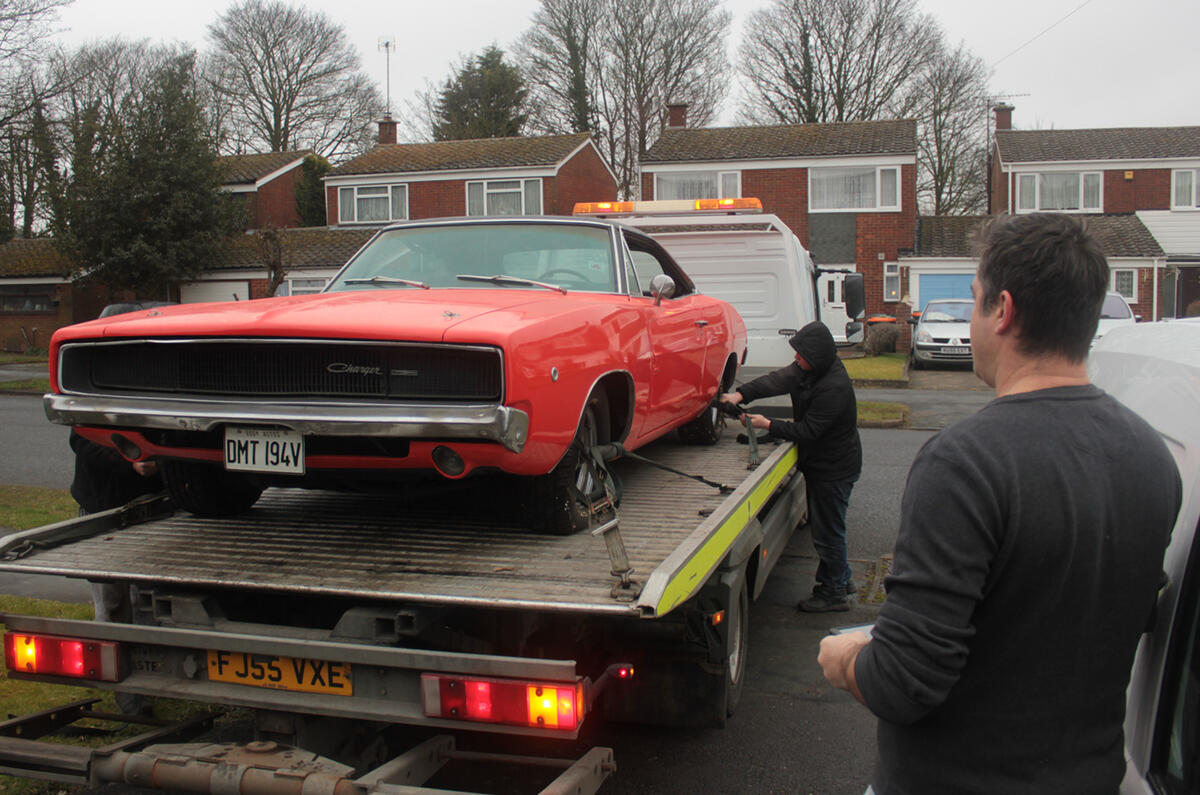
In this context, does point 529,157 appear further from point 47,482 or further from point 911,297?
point 47,482

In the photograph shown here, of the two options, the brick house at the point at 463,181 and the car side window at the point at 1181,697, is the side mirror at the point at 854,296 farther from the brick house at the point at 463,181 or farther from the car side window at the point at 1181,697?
the brick house at the point at 463,181

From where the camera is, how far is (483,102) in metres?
44.1

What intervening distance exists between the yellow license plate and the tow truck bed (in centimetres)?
22

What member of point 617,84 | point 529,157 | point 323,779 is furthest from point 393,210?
point 323,779

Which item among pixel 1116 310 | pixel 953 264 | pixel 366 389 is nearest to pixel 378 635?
pixel 366 389

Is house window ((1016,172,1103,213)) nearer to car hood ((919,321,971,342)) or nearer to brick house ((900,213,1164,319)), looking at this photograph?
brick house ((900,213,1164,319))

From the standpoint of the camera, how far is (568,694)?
9.10 feet

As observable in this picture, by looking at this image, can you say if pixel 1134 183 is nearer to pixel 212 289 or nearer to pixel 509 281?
pixel 212 289

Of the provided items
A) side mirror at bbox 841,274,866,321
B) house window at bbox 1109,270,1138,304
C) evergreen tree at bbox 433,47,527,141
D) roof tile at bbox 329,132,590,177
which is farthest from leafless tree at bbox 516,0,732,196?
side mirror at bbox 841,274,866,321

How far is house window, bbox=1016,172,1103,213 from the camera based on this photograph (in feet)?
116

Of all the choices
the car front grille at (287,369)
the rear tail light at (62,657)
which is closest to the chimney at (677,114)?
the car front grille at (287,369)

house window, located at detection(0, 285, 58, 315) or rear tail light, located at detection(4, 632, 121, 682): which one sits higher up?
house window, located at detection(0, 285, 58, 315)

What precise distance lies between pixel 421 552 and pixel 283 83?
47.4 metres

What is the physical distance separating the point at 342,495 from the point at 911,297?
28951 mm
